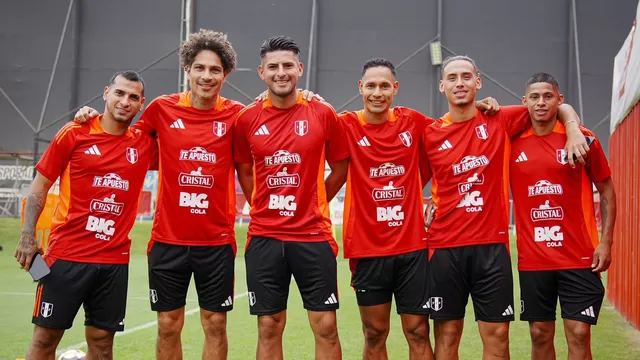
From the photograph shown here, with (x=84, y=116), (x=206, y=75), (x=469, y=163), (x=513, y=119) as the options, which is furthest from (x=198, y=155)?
(x=513, y=119)

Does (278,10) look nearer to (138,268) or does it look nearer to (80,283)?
(138,268)

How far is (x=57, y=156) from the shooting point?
5.14 meters

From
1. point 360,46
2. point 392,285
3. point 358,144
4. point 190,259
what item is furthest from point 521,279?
point 360,46

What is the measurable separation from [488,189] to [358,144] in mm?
1044

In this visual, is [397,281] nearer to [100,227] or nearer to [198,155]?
[198,155]

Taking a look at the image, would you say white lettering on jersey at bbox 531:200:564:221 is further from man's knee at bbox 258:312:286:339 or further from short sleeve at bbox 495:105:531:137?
man's knee at bbox 258:312:286:339

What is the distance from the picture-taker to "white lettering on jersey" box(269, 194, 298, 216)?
4.95 metres

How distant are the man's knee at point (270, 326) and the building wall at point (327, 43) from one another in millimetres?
20812

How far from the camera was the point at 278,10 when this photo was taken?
25.7 meters

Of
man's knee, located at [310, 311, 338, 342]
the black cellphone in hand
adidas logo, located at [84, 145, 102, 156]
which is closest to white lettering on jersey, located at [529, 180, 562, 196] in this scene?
man's knee, located at [310, 311, 338, 342]

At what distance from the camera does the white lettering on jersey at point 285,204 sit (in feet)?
16.2

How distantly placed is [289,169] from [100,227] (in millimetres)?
1514

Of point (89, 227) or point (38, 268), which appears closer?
point (38, 268)

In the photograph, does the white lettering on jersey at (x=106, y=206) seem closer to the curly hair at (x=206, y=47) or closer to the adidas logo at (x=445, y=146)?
the curly hair at (x=206, y=47)
